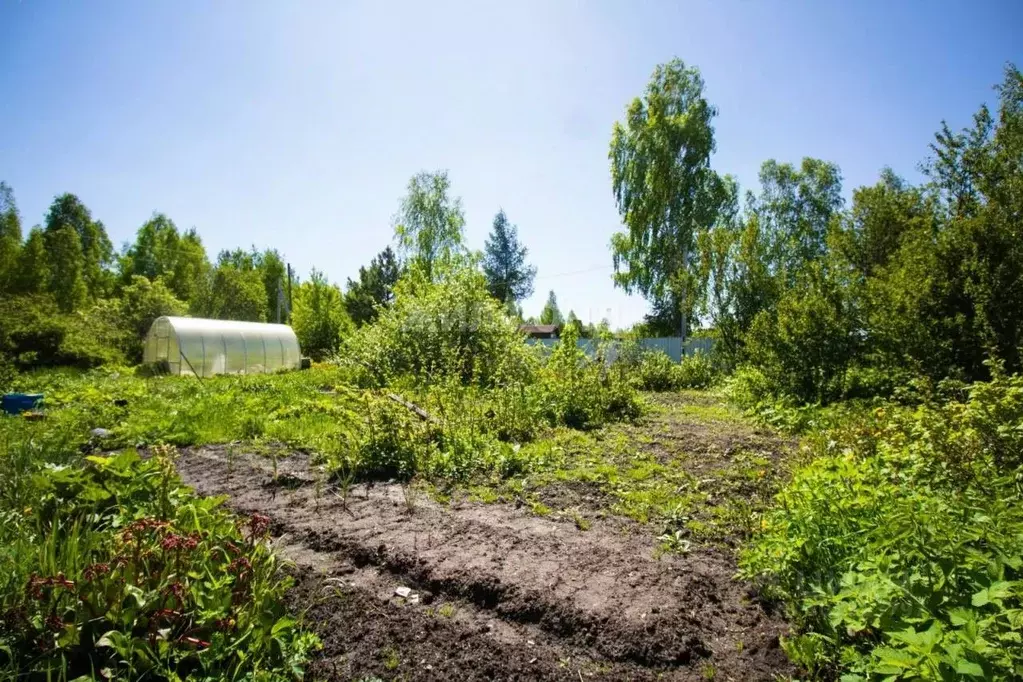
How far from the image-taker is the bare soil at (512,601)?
226cm

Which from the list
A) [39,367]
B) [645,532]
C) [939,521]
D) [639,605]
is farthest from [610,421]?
[39,367]

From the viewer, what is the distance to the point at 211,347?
18.4m

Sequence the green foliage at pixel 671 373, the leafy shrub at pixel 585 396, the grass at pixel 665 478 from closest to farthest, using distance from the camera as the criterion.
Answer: the grass at pixel 665 478 → the leafy shrub at pixel 585 396 → the green foliage at pixel 671 373

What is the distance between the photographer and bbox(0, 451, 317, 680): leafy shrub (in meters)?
1.91

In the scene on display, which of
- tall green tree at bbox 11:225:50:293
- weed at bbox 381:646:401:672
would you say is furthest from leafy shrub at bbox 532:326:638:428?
tall green tree at bbox 11:225:50:293

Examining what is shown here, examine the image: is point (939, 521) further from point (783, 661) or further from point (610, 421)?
point (610, 421)

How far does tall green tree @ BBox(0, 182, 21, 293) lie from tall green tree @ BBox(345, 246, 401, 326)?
52.2 feet

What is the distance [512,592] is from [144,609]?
5.26ft

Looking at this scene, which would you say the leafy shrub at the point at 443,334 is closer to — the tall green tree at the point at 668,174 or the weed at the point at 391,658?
the weed at the point at 391,658

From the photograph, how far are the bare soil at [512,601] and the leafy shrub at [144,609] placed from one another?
0.27m

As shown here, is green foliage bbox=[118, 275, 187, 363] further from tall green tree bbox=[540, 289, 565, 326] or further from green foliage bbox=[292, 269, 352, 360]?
tall green tree bbox=[540, 289, 565, 326]

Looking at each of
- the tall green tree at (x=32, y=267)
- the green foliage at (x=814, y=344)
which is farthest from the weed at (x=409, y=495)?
the tall green tree at (x=32, y=267)

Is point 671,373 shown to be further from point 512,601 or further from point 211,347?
point 211,347

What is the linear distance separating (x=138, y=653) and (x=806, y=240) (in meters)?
31.4
